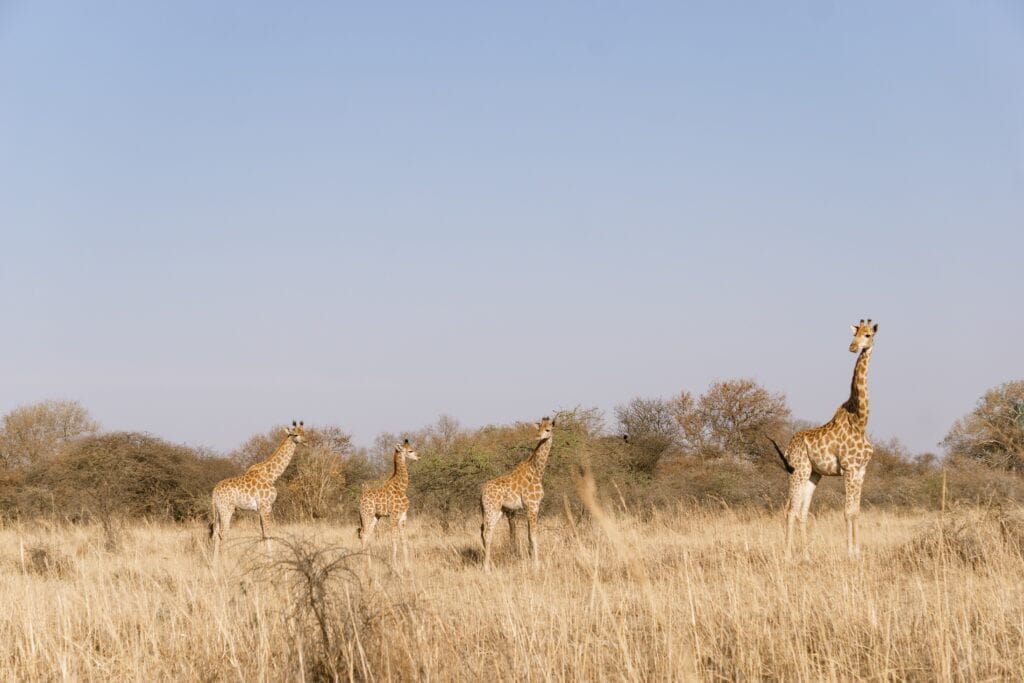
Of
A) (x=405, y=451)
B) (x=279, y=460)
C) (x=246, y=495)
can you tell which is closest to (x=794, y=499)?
(x=405, y=451)

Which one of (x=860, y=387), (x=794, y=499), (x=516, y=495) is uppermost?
(x=860, y=387)

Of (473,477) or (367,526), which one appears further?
(473,477)

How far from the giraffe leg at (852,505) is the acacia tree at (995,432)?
2392 centimetres

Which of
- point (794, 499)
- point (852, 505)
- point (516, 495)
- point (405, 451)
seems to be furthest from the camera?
point (405, 451)

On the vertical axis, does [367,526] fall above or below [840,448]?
below

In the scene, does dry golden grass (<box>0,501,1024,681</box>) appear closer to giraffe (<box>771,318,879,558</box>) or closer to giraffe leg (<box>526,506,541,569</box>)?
giraffe leg (<box>526,506,541,569</box>)

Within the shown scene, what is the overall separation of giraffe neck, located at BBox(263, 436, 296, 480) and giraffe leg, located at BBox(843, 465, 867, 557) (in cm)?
944

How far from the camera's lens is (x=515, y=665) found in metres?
5.22

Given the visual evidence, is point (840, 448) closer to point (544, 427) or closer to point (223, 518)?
point (544, 427)

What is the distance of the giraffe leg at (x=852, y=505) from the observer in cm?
1059

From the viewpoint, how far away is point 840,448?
11.6 m

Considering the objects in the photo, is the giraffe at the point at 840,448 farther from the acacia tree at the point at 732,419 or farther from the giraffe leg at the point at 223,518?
the acacia tree at the point at 732,419

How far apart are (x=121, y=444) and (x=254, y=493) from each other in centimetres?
1065

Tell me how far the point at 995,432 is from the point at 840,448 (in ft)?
91.5
